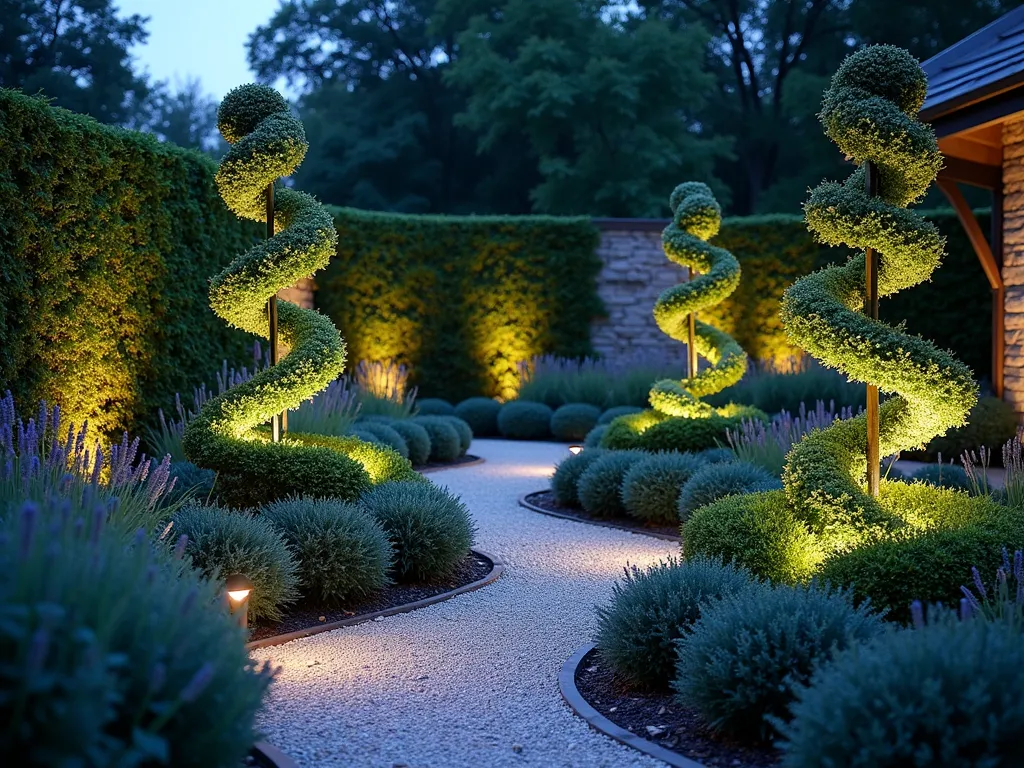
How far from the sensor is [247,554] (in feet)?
13.0

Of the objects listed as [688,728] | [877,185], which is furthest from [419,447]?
[688,728]

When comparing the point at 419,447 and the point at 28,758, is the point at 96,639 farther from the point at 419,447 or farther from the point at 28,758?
the point at 419,447

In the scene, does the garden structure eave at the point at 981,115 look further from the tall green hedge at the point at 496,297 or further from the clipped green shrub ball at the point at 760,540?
the tall green hedge at the point at 496,297

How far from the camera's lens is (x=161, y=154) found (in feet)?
22.3

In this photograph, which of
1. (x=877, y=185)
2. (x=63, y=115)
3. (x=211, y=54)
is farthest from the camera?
(x=211, y=54)

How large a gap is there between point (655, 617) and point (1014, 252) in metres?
6.96

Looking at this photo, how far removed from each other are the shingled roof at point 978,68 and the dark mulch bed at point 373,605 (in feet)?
18.6

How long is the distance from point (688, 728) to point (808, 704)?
Answer: 868 mm

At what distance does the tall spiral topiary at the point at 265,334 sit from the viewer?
5.26m

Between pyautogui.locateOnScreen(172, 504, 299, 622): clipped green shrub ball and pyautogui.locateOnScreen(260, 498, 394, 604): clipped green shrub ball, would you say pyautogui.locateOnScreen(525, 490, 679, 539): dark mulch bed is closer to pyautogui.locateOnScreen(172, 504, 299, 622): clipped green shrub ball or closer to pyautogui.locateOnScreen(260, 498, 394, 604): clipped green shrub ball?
pyautogui.locateOnScreen(260, 498, 394, 604): clipped green shrub ball

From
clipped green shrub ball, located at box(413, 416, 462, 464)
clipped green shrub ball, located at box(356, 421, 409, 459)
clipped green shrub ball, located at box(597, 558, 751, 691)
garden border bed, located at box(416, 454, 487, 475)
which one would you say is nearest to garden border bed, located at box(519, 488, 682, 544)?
clipped green shrub ball, located at box(356, 421, 409, 459)

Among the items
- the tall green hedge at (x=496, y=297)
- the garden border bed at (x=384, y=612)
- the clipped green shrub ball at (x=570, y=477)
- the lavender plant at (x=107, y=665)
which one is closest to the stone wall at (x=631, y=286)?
the tall green hedge at (x=496, y=297)

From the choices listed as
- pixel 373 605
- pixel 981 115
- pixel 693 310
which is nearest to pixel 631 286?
pixel 693 310

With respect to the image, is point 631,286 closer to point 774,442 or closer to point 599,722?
point 774,442
